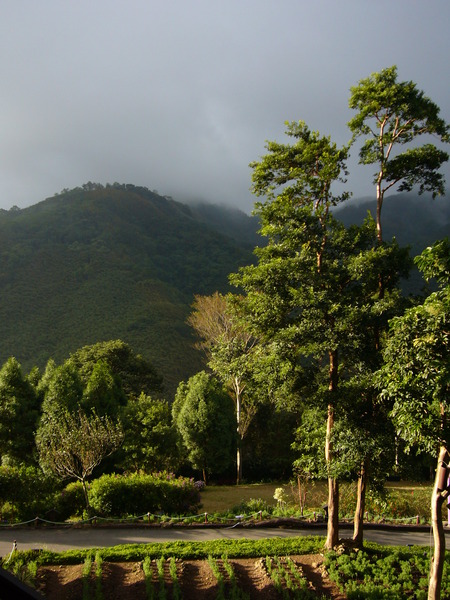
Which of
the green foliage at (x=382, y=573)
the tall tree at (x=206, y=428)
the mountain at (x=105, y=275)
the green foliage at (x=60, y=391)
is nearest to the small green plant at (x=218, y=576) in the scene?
the green foliage at (x=382, y=573)

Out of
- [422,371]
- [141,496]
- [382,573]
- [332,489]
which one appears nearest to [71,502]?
[141,496]

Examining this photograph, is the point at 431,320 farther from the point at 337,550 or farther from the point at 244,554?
the point at 244,554

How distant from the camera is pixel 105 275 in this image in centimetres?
5328

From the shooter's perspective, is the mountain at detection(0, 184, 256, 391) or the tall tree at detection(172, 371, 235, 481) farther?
the mountain at detection(0, 184, 256, 391)

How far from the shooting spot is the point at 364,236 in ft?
31.1

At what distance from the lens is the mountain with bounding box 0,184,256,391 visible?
A: 137ft

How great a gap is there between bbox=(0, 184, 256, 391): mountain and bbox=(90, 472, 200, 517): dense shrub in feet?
80.0

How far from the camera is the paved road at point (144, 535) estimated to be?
34.9 feet

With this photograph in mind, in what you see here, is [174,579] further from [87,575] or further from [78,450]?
[78,450]

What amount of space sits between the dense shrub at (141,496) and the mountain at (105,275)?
24385 millimetres

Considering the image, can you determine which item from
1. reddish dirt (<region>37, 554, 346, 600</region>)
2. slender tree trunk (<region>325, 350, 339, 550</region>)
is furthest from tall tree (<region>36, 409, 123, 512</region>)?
slender tree trunk (<region>325, 350, 339, 550</region>)

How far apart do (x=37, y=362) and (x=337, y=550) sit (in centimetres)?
3329

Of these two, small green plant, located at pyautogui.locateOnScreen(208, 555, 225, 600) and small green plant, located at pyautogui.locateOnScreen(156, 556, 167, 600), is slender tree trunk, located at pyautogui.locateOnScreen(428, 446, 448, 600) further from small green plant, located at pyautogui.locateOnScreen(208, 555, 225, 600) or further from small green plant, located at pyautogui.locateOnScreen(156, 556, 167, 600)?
small green plant, located at pyautogui.locateOnScreen(156, 556, 167, 600)

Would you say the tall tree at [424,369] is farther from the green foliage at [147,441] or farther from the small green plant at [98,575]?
the green foliage at [147,441]
